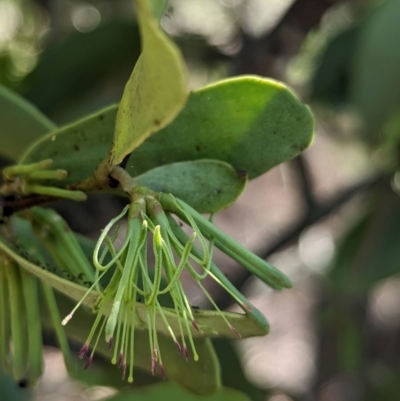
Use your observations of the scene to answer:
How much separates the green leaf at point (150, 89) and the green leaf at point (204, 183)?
0.24 feet

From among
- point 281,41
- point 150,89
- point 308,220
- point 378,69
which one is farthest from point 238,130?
point 308,220

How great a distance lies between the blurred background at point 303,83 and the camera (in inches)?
32.5

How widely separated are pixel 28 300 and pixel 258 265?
0.17 m

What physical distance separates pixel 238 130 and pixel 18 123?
0.19 metres

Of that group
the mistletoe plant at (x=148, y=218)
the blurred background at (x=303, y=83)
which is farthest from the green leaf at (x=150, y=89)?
the blurred background at (x=303, y=83)

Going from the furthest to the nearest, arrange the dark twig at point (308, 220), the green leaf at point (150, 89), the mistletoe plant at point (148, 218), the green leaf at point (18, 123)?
the dark twig at point (308, 220)
the green leaf at point (18, 123)
the mistletoe plant at point (148, 218)
the green leaf at point (150, 89)

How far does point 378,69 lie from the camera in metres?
0.65

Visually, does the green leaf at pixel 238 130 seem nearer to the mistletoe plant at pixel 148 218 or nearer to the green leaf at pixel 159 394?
the mistletoe plant at pixel 148 218

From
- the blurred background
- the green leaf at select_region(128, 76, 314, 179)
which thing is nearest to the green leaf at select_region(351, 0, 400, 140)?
the blurred background

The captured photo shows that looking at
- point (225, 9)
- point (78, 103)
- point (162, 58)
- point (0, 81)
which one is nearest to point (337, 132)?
point (225, 9)

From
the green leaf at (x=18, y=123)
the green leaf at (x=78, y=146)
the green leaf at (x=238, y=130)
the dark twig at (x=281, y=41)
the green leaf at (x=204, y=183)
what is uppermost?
the dark twig at (x=281, y=41)

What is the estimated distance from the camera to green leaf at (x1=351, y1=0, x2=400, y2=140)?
61 centimetres

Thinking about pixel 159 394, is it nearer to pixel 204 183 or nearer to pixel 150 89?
pixel 204 183

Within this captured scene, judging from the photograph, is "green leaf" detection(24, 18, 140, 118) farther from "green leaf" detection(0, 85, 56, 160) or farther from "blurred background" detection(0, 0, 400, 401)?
"green leaf" detection(0, 85, 56, 160)
